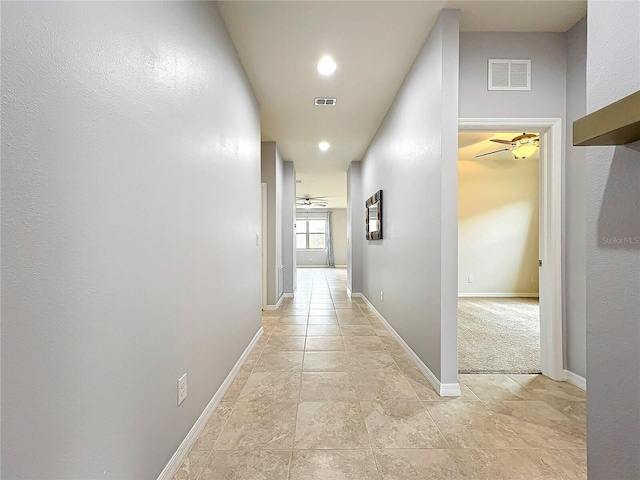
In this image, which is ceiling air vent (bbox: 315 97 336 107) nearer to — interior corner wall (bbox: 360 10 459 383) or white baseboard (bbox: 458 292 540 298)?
interior corner wall (bbox: 360 10 459 383)

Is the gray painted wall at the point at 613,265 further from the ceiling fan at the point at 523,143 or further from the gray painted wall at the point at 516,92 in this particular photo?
the ceiling fan at the point at 523,143

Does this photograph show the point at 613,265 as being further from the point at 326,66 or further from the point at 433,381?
the point at 326,66

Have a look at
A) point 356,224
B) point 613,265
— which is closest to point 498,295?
point 356,224

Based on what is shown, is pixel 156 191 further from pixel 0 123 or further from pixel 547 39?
pixel 547 39

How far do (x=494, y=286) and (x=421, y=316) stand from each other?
445 cm

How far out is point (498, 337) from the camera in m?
3.53

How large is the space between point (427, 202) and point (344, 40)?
1.47 metres

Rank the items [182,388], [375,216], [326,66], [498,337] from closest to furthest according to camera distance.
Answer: [182,388] < [326,66] < [498,337] < [375,216]

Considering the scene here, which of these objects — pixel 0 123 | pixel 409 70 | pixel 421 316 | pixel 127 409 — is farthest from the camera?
pixel 409 70

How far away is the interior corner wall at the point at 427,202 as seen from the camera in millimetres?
2160

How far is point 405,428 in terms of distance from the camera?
178cm

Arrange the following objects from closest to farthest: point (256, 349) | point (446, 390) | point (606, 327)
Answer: point (606, 327), point (446, 390), point (256, 349)

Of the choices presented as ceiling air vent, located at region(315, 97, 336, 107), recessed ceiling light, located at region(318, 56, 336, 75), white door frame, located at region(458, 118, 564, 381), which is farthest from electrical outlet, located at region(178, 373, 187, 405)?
ceiling air vent, located at region(315, 97, 336, 107)

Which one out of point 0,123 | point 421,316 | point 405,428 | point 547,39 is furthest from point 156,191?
point 547,39
